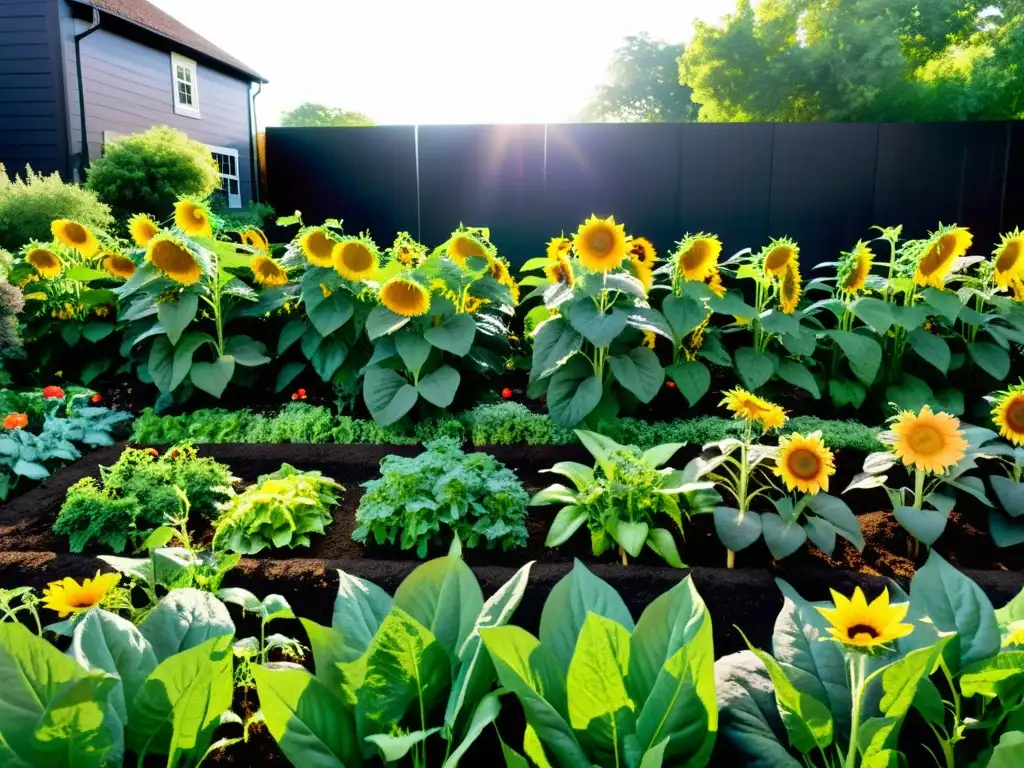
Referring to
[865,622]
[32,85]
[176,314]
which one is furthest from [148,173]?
[865,622]

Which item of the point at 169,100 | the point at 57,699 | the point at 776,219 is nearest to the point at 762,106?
the point at 776,219

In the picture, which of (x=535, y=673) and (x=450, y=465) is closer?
(x=535, y=673)

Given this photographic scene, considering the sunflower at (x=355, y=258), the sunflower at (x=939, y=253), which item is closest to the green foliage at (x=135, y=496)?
the sunflower at (x=355, y=258)

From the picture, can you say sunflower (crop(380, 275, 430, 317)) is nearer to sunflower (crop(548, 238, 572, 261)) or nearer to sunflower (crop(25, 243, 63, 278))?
sunflower (crop(548, 238, 572, 261))

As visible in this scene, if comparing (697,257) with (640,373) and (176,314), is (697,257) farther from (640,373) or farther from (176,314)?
(176,314)

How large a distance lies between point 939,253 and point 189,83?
35.2 feet

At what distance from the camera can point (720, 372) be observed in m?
3.21

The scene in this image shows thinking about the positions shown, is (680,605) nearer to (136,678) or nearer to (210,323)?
(136,678)

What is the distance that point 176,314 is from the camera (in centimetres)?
299

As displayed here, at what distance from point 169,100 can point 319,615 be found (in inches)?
411

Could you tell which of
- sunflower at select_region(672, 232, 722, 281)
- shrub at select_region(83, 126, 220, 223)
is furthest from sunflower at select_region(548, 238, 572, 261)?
shrub at select_region(83, 126, 220, 223)

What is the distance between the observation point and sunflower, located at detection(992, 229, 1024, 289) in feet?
9.00

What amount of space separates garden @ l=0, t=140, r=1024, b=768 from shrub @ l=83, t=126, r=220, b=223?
470 cm

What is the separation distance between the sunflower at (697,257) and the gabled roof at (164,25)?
8405 millimetres
